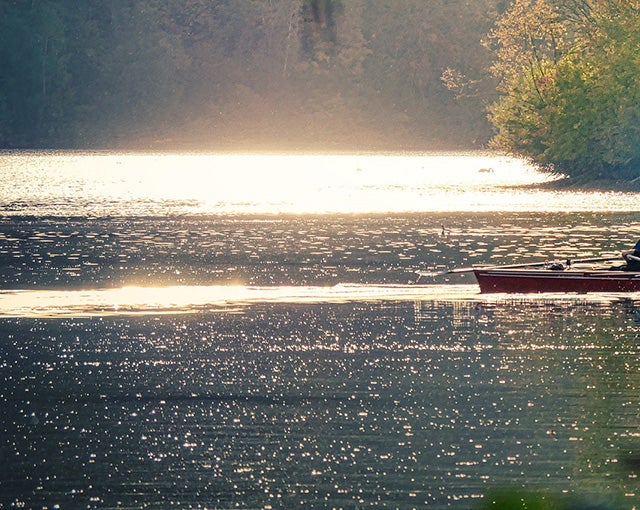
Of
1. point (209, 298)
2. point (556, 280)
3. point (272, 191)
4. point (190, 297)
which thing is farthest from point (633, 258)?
point (272, 191)

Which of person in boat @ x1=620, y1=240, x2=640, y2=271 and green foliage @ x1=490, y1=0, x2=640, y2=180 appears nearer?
person in boat @ x1=620, y1=240, x2=640, y2=271

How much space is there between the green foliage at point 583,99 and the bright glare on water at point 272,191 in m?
3.49

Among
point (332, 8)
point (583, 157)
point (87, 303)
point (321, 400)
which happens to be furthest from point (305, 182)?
point (332, 8)

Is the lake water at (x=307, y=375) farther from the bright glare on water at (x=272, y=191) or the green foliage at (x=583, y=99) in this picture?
the green foliage at (x=583, y=99)

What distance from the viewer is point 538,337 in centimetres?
3791

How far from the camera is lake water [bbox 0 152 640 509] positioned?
75.1 ft

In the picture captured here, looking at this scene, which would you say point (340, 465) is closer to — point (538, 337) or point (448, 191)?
point (538, 337)

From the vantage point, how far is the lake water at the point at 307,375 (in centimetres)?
2289

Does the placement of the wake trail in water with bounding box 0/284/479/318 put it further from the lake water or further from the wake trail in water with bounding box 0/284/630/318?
the lake water

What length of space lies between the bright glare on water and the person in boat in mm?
45994

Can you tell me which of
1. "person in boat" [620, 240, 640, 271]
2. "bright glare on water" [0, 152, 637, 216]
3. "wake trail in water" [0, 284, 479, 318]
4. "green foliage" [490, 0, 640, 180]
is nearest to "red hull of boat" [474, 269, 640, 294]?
"person in boat" [620, 240, 640, 271]

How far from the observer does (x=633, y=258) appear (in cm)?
4488

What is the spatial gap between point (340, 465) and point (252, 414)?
4.40 m

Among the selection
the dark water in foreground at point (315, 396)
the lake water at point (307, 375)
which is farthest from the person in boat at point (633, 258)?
the lake water at point (307, 375)
